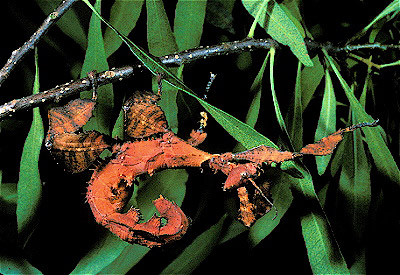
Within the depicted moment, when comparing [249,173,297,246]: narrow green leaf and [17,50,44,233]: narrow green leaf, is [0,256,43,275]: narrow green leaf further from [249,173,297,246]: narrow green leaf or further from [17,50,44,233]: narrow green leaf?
[249,173,297,246]: narrow green leaf

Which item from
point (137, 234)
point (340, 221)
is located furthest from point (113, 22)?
point (340, 221)

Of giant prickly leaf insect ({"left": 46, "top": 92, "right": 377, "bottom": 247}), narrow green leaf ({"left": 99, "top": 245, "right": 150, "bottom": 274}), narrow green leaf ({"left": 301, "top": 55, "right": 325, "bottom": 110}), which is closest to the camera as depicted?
giant prickly leaf insect ({"left": 46, "top": 92, "right": 377, "bottom": 247})

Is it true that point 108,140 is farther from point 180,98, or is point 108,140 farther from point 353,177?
point 353,177

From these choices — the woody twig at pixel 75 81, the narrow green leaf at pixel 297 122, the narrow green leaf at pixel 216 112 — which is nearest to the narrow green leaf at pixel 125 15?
the woody twig at pixel 75 81

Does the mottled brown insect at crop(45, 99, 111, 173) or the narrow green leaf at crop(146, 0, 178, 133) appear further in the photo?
the narrow green leaf at crop(146, 0, 178, 133)

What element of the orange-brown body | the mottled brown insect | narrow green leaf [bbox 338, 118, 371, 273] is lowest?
narrow green leaf [bbox 338, 118, 371, 273]

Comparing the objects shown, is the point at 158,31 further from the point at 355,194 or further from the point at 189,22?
the point at 355,194

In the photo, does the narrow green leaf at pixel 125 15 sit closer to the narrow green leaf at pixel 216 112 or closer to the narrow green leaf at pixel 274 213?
the narrow green leaf at pixel 216 112

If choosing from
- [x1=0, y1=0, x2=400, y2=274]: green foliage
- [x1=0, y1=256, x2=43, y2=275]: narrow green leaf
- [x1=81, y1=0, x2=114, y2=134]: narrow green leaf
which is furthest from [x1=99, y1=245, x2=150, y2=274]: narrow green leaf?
[x1=81, y1=0, x2=114, y2=134]: narrow green leaf
